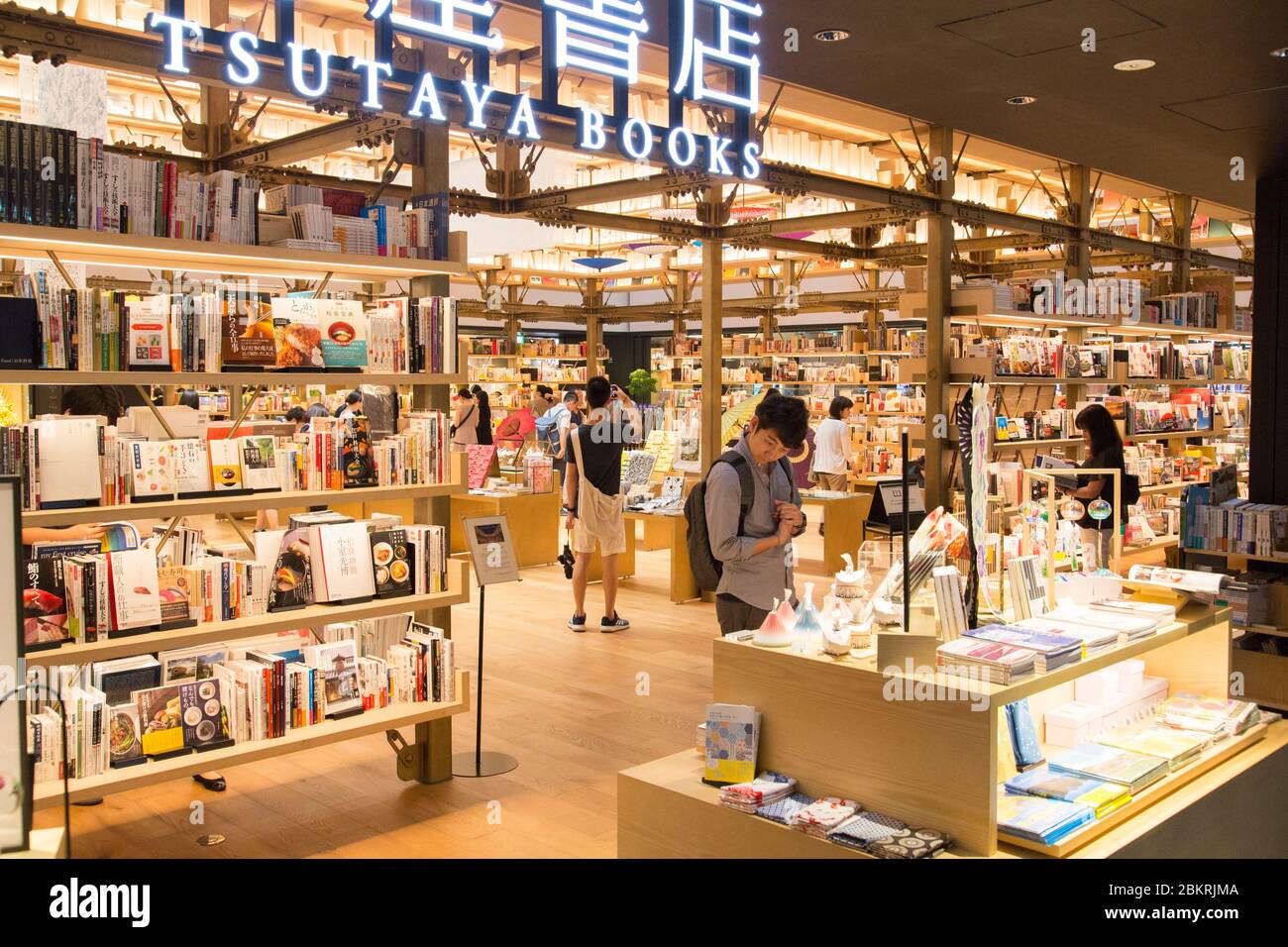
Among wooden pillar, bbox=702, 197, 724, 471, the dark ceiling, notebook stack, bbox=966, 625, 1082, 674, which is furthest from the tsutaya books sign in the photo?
wooden pillar, bbox=702, 197, 724, 471

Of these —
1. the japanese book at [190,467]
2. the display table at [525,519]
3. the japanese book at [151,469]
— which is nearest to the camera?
the japanese book at [151,469]

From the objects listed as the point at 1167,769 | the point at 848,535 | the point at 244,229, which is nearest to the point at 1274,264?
the point at 848,535

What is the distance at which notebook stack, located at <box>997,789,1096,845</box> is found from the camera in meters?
2.67

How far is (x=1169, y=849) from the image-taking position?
3.00 metres

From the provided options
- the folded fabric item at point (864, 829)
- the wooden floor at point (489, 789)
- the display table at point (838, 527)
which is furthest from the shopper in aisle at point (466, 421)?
the folded fabric item at point (864, 829)

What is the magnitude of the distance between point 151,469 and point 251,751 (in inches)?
43.6

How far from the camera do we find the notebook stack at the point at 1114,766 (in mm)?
3074

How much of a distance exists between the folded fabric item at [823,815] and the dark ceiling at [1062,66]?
3409 millimetres

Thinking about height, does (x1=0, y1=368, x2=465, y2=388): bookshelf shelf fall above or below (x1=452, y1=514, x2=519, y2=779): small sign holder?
above

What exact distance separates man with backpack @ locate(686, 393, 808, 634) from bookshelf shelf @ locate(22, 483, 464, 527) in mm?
1173

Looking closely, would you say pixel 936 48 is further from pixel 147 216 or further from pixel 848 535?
pixel 848 535

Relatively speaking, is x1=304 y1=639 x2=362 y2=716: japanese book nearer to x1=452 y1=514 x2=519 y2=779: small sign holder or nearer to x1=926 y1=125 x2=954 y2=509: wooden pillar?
x1=452 y1=514 x2=519 y2=779: small sign holder

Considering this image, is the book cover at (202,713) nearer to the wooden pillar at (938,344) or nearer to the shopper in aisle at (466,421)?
the wooden pillar at (938,344)
